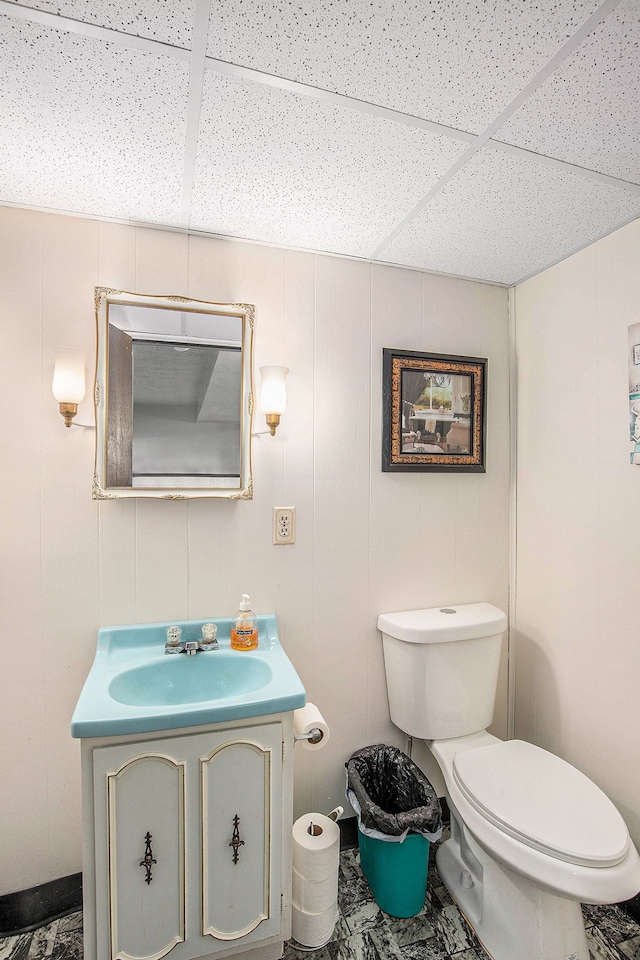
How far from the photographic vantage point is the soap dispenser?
158 cm

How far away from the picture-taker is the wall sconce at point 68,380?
1.44 meters

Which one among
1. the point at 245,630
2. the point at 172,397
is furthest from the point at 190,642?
the point at 172,397

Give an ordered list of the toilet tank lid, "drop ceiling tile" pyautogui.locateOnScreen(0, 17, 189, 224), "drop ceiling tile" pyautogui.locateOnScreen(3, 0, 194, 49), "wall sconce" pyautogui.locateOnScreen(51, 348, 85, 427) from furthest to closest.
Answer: the toilet tank lid
"wall sconce" pyautogui.locateOnScreen(51, 348, 85, 427)
"drop ceiling tile" pyautogui.locateOnScreen(0, 17, 189, 224)
"drop ceiling tile" pyautogui.locateOnScreen(3, 0, 194, 49)

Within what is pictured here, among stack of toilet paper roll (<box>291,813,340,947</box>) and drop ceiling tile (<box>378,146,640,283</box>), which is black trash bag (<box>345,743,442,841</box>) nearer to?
stack of toilet paper roll (<box>291,813,340,947</box>)

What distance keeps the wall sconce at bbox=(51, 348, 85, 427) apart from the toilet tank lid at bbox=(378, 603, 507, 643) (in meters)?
1.29

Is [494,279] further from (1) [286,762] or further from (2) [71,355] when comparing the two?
(1) [286,762]

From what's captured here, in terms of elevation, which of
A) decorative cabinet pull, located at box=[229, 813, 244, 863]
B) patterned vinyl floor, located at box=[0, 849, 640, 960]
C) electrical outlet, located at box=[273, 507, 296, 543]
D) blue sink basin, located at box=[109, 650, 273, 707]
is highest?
electrical outlet, located at box=[273, 507, 296, 543]

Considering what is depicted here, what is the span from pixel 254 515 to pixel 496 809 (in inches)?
44.2

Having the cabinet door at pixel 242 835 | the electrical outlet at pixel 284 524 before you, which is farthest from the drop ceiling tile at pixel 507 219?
the cabinet door at pixel 242 835

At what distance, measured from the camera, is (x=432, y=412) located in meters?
1.94

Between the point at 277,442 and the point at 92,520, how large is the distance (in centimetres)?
66

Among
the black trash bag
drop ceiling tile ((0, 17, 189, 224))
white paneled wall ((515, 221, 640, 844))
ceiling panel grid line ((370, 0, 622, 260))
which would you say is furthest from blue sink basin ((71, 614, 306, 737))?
ceiling panel grid line ((370, 0, 622, 260))

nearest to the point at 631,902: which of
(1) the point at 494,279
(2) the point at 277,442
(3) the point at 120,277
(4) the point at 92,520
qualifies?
(2) the point at 277,442

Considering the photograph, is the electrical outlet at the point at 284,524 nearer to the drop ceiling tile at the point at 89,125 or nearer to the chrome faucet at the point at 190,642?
the chrome faucet at the point at 190,642
